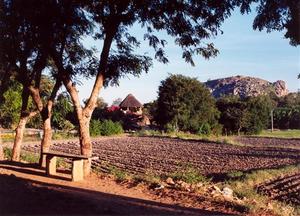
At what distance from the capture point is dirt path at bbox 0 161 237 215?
751 cm

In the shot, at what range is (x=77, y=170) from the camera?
11227mm

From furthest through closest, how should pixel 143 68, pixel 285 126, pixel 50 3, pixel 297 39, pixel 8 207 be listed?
pixel 285 126 < pixel 143 68 < pixel 50 3 < pixel 297 39 < pixel 8 207

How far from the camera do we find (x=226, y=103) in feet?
210

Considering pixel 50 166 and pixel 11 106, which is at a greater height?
pixel 11 106

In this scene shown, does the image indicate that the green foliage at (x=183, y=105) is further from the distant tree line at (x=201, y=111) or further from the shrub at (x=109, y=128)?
the shrub at (x=109, y=128)

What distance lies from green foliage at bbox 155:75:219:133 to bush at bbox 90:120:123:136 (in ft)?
19.4

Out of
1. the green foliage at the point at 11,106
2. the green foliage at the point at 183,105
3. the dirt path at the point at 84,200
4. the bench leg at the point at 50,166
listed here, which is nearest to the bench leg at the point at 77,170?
the dirt path at the point at 84,200

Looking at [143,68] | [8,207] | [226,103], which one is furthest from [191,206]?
[226,103]

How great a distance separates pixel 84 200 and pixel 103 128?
44565 mm

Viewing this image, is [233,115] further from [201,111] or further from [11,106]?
[11,106]

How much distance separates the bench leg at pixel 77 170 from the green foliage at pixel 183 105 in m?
43.6

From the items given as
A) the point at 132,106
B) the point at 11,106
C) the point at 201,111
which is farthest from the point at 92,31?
the point at 132,106

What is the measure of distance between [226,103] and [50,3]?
5405 centimetres

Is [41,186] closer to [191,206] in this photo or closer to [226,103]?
[191,206]
